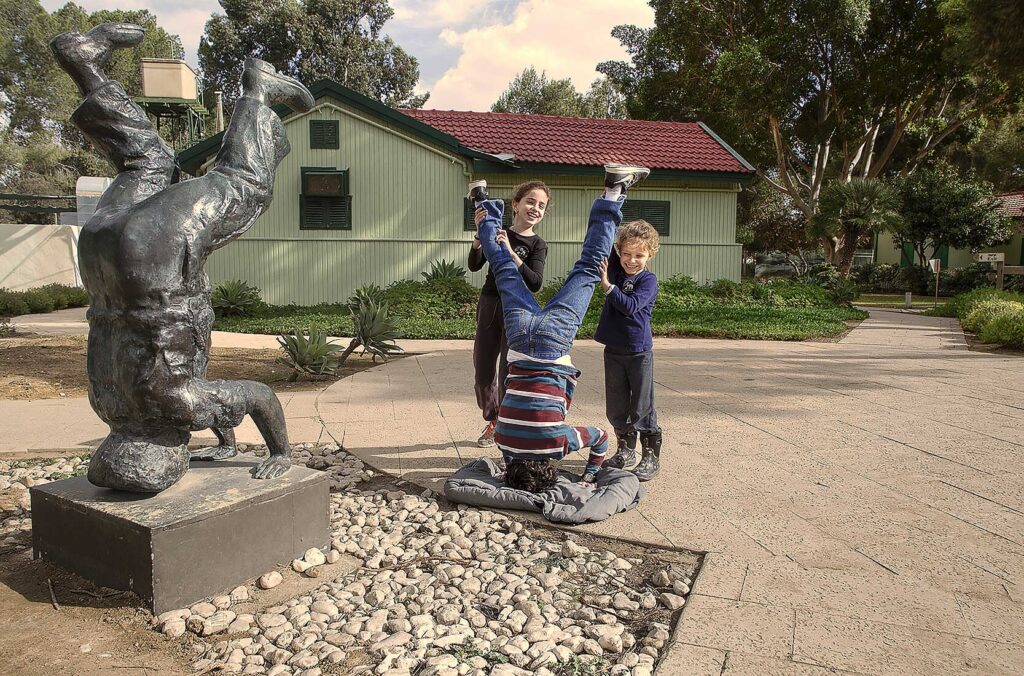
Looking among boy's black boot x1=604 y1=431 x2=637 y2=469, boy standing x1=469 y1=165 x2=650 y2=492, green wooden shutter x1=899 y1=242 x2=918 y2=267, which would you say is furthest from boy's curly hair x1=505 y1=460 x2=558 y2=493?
green wooden shutter x1=899 y1=242 x2=918 y2=267

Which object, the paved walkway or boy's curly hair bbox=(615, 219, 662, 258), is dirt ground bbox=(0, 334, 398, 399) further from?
boy's curly hair bbox=(615, 219, 662, 258)

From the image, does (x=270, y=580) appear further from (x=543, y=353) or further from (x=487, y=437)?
(x=487, y=437)

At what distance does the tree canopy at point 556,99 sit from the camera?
47281mm

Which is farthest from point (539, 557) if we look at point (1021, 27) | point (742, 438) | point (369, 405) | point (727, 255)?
point (727, 255)

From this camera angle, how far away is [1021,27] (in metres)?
10.8

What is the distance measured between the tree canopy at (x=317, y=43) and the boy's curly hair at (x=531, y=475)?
39513 mm

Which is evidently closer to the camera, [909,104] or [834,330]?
[834,330]

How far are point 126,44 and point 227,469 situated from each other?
1.97m

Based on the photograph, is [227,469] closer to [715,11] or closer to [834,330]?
[834,330]

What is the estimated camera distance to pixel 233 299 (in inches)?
544

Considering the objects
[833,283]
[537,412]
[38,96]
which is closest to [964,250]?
[833,283]

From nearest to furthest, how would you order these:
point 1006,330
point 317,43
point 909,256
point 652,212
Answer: point 1006,330 → point 652,212 → point 909,256 → point 317,43

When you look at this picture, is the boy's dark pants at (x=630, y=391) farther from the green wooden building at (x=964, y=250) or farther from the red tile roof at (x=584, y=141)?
the green wooden building at (x=964, y=250)

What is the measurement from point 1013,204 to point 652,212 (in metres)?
25.0
